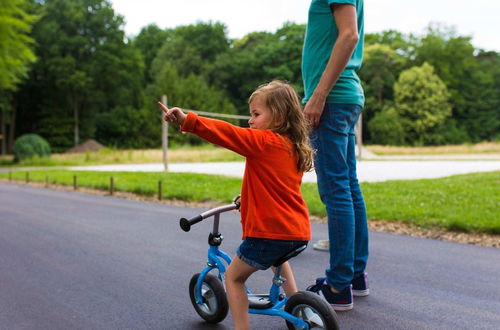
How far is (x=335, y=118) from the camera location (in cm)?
298

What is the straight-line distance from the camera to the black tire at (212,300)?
9.34 feet

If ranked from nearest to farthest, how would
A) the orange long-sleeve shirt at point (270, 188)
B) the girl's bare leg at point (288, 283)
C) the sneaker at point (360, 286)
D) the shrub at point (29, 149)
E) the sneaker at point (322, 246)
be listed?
the orange long-sleeve shirt at point (270, 188)
the girl's bare leg at point (288, 283)
the sneaker at point (360, 286)
the sneaker at point (322, 246)
the shrub at point (29, 149)

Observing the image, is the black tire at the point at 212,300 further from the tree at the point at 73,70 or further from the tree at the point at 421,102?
the tree at the point at 421,102

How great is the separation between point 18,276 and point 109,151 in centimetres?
2646

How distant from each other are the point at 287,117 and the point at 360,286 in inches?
59.9

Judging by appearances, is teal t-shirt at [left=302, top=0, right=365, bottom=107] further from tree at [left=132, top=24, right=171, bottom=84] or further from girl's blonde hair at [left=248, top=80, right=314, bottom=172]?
tree at [left=132, top=24, right=171, bottom=84]

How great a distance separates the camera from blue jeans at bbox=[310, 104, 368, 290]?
2912 mm

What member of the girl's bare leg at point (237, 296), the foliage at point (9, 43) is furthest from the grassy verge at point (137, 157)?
the girl's bare leg at point (237, 296)

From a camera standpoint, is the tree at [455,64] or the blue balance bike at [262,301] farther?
the tree at [455,64]

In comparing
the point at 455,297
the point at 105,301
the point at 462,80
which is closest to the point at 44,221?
the point at 105,301

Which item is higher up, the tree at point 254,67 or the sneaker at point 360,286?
the tree at point 254,67

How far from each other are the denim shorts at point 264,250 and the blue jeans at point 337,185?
65cm

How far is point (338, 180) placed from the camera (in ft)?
9.82

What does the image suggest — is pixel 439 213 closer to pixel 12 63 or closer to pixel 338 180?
pixel 338 180
